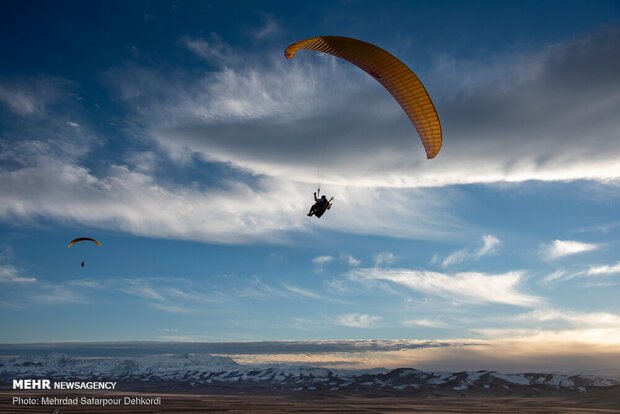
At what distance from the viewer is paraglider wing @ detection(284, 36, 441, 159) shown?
3109 cm

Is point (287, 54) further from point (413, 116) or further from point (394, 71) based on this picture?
point (413, 116)

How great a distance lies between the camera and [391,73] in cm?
3259

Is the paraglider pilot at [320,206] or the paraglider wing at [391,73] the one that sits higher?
the paraglider wing at [391,73]

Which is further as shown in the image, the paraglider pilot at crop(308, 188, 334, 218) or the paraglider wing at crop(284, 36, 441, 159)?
the paraglider pilot at crop(308, 188, 334, 218)

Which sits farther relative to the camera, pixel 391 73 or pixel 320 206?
pixel 320 206

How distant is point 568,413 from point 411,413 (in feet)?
200

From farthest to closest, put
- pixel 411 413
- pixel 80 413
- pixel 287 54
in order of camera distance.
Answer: pixel 411 413 < pixel 80 413 < pixel 287 54

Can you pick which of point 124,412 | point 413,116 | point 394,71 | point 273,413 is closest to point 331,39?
point 394,71

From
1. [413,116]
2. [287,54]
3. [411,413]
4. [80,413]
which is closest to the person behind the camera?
[287,54]

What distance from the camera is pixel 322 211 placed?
36.3m

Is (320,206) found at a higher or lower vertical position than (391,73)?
lower

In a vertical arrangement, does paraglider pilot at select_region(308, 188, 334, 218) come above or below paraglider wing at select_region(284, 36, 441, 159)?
below

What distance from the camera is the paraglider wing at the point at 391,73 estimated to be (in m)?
31.1

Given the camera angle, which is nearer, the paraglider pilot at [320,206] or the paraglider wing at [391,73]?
the paraglider wing at [391,73]
